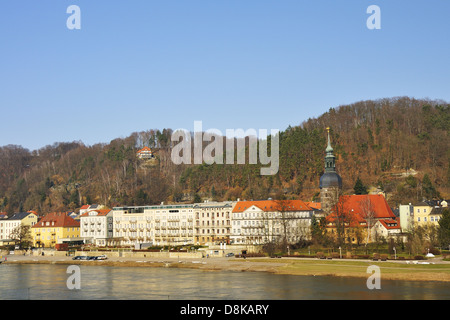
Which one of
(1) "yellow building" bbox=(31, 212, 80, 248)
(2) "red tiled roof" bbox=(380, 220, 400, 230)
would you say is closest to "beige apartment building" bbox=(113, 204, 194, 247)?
(1) "yellow building" bbox=(31, 212, 80, 248)

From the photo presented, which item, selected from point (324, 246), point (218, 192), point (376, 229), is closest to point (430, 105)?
point (218, 192)

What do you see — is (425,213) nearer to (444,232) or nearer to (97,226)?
(444,232)

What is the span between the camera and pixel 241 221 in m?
109

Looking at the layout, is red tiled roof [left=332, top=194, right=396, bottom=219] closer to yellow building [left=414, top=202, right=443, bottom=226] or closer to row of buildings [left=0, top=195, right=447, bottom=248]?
row of buildings [left=0, top=195, right=447, bottom=248]

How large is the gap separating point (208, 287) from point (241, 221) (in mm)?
50627

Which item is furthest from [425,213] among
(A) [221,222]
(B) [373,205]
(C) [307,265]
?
(C) [307,265]

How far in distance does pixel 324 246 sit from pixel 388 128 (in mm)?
74260

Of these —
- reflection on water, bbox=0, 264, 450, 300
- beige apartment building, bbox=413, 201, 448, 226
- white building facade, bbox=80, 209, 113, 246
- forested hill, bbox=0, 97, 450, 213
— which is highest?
forested hill, bbox=0, 97, 450, 213

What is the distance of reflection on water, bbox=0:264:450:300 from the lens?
171 ft

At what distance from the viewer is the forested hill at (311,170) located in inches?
5359

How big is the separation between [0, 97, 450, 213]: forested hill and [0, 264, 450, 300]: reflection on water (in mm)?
61696

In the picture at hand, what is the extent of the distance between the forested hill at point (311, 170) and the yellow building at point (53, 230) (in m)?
→ 19.9

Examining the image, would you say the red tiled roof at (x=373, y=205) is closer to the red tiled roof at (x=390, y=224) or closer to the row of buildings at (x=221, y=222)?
the row of buildings at (x=221, y=222)
